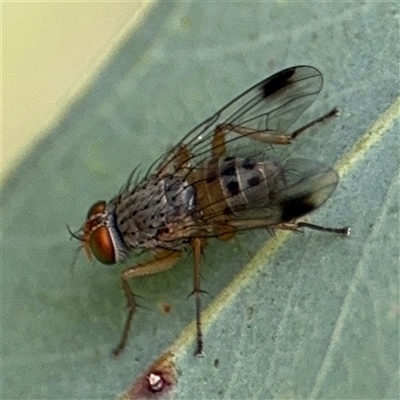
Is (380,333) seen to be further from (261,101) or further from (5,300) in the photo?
(5,300)

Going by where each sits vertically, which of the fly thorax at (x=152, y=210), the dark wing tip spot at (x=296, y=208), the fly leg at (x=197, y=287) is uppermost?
the fly thorax at (x=152, y=210)

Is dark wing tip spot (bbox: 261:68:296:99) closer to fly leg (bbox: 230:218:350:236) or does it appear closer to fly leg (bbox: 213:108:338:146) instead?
fly leg (bbox: 213:108:338:146)

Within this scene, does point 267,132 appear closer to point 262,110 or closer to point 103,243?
point 262,110

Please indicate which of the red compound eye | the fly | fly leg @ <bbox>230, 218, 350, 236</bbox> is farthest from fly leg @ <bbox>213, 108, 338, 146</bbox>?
the red compound eye

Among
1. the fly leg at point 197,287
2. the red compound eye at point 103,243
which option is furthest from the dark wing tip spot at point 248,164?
the red compound eye at point 103,243

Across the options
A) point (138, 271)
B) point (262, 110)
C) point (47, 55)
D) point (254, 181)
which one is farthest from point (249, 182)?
point (47, 55)

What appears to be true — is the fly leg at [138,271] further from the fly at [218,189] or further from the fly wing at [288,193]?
the fly wing at [288,193]

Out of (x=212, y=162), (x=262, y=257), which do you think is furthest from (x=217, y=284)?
(x=212, y=162)
